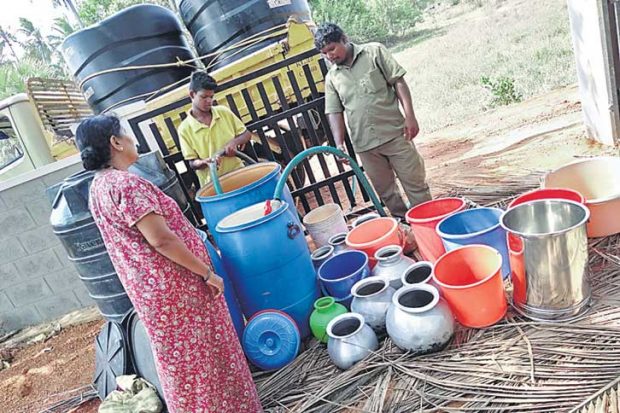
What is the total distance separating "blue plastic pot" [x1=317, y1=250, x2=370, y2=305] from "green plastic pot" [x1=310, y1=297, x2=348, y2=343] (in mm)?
118

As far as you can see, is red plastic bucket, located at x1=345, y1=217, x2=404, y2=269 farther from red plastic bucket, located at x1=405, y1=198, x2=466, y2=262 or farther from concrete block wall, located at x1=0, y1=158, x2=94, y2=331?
concrete block wall, located at x1=0, y1=158, x2=94, y2=331

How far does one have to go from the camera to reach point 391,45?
18078 millimetres

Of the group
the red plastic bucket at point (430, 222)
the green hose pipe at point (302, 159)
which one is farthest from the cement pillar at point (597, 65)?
the green hose pipe at point (302, 159)

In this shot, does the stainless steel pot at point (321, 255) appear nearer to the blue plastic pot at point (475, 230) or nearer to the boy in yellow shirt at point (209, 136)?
the blue plastic pot at point (475, 230)

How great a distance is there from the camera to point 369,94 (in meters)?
3.13

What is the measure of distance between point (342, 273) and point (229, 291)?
78 cm

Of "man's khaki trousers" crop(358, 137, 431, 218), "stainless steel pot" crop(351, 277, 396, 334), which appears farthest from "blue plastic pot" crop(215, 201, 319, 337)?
"man's khaki trousers" crop(358, 137, 431, 218)

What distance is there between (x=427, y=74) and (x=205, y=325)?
412 inches

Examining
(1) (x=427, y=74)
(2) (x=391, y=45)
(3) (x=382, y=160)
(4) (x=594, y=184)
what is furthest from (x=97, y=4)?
(4) (x=594, y=184)

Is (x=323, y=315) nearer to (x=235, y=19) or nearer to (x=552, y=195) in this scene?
(x=552, y=195)

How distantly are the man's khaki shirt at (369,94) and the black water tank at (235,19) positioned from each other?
1.78m

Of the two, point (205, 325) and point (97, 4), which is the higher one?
point (97, 4)

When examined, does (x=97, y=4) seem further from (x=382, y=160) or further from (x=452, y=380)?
(x=452, y=380)

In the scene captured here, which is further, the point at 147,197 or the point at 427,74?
the point at 427,74
